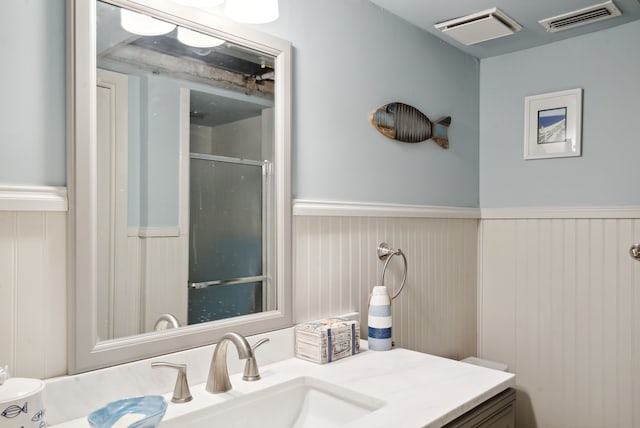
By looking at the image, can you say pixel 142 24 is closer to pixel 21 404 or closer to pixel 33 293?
pixel 33 293

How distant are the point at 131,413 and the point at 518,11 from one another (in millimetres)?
1956

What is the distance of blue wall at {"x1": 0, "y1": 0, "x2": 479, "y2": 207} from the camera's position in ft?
3.42

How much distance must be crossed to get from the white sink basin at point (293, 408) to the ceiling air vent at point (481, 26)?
1.56 meters

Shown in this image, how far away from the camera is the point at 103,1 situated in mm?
1136

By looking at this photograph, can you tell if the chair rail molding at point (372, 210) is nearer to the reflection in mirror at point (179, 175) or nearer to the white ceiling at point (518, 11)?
the reflection in mirror at point (179, 175)

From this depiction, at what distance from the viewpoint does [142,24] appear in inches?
48.1

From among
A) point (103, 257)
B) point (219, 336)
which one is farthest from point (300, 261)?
point (103, 257)

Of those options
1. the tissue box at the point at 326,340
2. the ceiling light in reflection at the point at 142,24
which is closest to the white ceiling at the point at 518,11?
the ceiling light in reflection at the point at 142,24

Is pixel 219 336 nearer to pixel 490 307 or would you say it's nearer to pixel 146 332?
pixel 146 332

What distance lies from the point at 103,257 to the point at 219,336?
Result: 407 mm

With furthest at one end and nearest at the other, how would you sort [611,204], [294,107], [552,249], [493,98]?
[493,98], [552,249], [611,204], [294,107]

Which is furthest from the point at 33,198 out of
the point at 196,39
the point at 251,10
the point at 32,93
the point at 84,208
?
the point at 251,10

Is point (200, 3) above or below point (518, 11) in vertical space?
below

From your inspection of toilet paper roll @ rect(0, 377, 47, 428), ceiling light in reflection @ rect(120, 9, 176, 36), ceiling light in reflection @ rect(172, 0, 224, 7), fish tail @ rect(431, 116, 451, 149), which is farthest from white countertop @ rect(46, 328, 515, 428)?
fish tail @ rect(431, 116, 451, 149)
